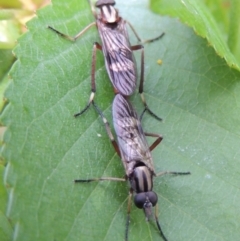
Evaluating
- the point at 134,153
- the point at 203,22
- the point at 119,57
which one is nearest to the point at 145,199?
the point at 134,153

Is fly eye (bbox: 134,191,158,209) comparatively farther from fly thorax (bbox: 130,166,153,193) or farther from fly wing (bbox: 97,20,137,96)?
fly wing (bbox: 97,20,137,96)

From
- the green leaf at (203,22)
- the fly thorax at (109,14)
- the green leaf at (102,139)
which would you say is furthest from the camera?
the fly thorax at (109,14)

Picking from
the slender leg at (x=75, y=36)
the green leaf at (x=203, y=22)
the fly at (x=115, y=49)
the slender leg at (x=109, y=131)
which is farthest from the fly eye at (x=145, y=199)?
the slender leg at (x=75, y=36)

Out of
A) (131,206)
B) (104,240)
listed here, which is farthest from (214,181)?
(104,240)

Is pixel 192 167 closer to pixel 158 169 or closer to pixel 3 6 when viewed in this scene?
pixel 158 169

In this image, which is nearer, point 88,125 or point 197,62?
point 88,125

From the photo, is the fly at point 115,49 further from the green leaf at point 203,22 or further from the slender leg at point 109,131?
the green leaf at point 203,22

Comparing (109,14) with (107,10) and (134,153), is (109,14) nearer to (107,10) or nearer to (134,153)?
(107,10)
